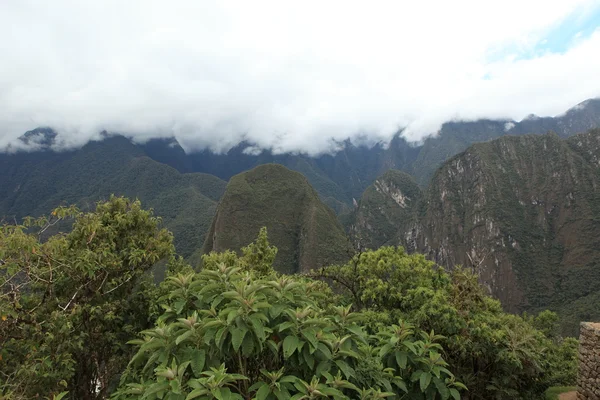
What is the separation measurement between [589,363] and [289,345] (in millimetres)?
10761

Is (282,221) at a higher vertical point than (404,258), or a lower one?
lower

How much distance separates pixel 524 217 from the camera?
411 ft

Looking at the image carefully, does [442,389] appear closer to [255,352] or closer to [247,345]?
[255,352]

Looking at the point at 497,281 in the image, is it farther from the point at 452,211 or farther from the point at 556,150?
the point at 556,150

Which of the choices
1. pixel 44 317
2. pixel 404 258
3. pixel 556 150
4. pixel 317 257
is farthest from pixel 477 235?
pixel 44 317

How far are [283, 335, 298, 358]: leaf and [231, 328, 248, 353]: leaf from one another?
0.42 metres

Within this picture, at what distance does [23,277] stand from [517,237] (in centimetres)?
13774

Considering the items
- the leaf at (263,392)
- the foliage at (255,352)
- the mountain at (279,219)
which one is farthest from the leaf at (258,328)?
the mountain at (279,219)

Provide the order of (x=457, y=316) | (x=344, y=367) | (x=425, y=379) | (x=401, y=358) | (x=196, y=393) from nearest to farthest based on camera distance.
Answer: (x=196, y=393)
(x=344, y=367)
(x=425, y=379)
(x=401, y=358)
(x=457, y=316)

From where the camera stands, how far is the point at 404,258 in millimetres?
11234

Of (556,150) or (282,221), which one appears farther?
(556,150)

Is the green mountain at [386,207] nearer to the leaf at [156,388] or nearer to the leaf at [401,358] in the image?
the leaf at [401,358]

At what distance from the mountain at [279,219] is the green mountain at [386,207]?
61407mm

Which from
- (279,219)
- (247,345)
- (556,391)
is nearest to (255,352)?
(247,345)
